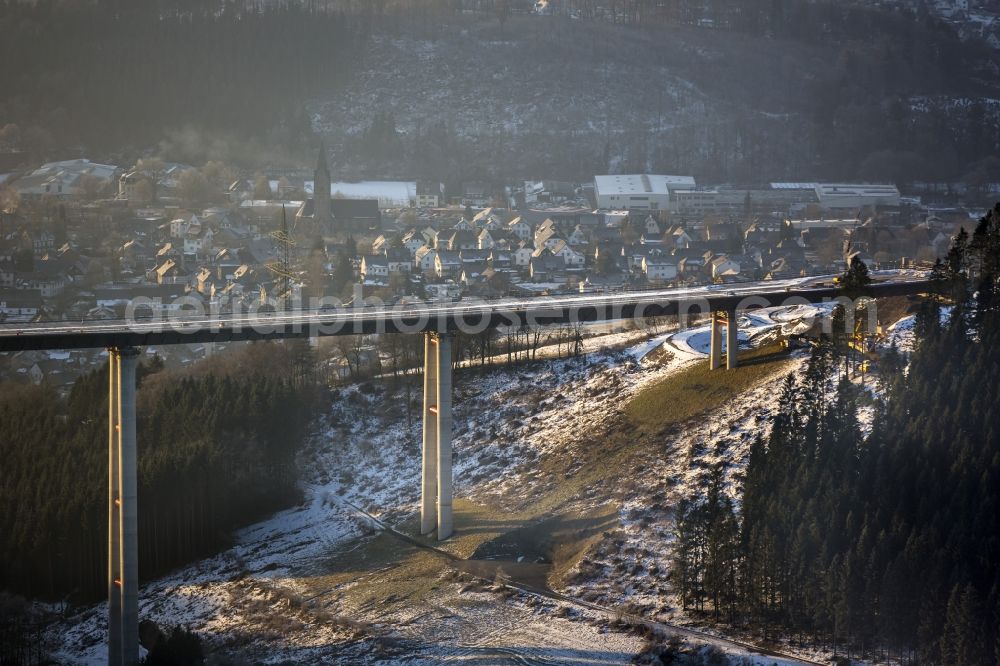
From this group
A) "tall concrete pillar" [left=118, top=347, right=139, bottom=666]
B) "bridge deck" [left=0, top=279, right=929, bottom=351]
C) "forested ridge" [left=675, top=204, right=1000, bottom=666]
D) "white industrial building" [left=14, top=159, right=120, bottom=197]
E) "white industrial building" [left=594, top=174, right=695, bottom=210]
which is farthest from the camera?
"white industrial building" [left=14, top=159, right=120, bottom=197]

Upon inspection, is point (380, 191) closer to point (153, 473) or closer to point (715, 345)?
point (715, 345)

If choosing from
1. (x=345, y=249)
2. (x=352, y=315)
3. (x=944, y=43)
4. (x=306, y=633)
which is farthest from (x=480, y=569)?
(x=944, y=43)

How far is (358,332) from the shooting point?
4128 centimetres

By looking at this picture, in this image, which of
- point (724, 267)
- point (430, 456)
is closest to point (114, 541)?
point (430, 456)

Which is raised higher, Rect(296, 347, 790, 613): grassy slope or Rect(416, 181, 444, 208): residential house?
Rect(416, 181, 444, 208): residential house

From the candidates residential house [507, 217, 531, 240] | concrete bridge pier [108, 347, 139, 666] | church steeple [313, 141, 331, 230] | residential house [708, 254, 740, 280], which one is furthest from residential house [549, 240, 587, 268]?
concrete bridge pier [108, 347, 139, 666]

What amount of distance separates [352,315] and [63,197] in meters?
63.4

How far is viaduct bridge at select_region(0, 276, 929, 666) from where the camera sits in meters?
36.3

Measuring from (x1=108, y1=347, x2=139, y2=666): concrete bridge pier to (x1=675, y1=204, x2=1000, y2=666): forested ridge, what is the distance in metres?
13.6

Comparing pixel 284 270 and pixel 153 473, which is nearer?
pixel 153 473

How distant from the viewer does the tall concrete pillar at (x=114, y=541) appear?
1419 inches

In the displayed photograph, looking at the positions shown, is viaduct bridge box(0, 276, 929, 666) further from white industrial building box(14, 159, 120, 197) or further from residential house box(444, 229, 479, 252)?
white industrial building box(14, 159, 120, 197)

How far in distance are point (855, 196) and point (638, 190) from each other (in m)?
15.2

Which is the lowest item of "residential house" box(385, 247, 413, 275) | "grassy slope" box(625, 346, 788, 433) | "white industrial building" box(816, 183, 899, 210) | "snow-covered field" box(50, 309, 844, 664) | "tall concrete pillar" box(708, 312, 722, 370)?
"snow-covered field" box(50, 309, 844, 664)
